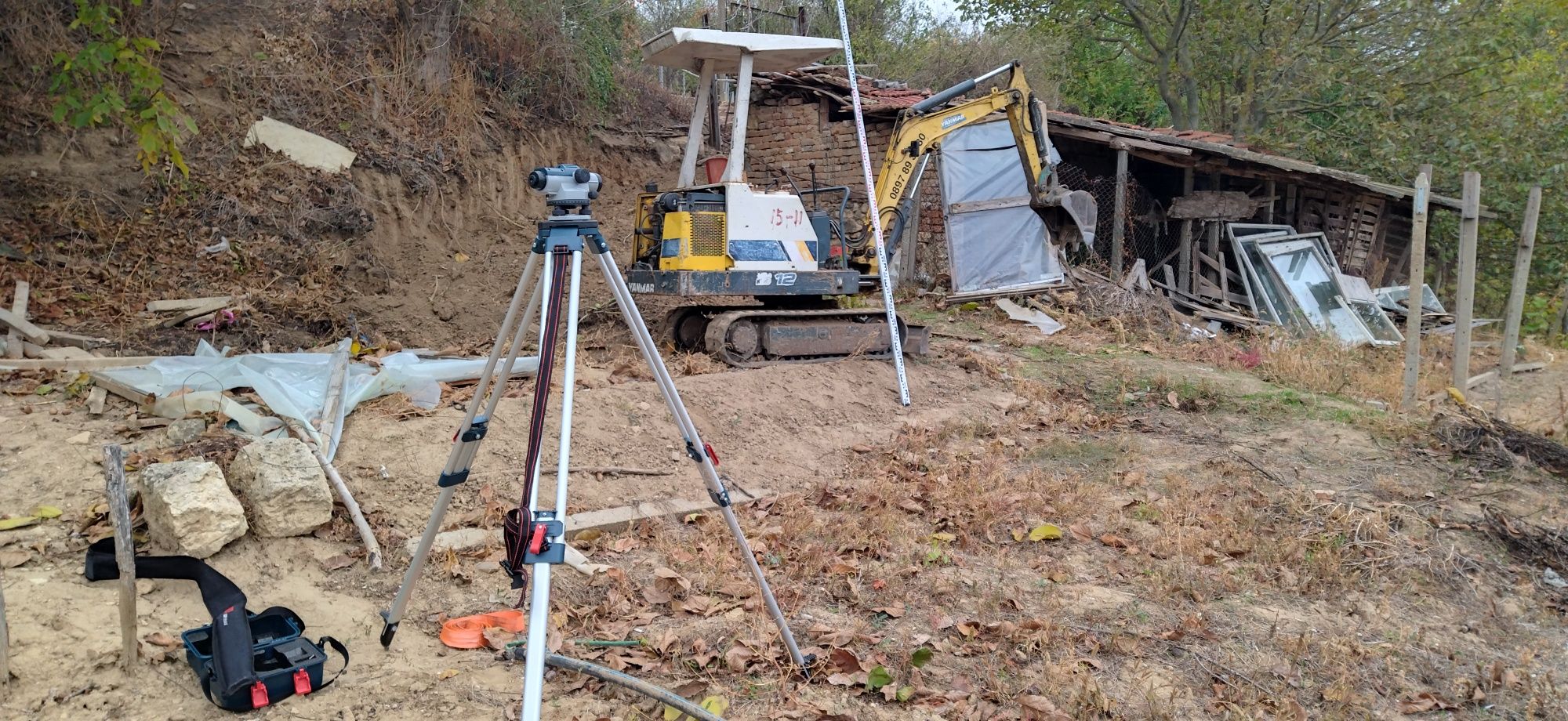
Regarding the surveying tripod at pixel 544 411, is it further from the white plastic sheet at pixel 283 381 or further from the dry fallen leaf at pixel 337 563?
the white plastic sheet at pixel 283 381

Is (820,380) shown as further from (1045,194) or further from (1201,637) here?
(1201,637)

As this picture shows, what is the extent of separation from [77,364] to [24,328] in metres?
1.26

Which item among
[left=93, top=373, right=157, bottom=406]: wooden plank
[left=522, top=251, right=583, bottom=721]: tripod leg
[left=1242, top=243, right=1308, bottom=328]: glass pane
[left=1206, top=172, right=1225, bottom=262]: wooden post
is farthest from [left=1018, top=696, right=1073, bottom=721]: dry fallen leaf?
[left=1206, top=172, right=1225, bottom=262]: wooden post

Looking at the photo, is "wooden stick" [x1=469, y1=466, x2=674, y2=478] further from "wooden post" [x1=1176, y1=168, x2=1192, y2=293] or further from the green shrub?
"wooden post" [x1=1176, y1=168, x2=1192, y2=293]

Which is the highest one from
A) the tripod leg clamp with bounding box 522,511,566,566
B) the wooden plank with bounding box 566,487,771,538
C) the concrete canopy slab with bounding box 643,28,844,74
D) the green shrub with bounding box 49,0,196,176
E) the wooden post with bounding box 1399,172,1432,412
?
the concrete canopy slab with bounding box 643,28,844,74

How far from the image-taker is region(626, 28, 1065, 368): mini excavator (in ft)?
28.0

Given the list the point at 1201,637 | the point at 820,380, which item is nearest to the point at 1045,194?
the point at 820,380

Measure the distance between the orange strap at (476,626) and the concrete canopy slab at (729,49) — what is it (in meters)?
5.44

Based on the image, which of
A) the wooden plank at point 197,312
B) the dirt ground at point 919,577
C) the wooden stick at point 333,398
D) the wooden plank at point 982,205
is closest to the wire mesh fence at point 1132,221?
the wooden plank at point 982,205

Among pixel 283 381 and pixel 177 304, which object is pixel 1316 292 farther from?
pixel 177 304

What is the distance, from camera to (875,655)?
3848 millimetres

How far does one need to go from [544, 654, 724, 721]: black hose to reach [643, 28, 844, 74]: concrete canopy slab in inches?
232

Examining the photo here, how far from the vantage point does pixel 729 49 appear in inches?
334

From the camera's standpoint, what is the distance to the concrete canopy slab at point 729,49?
829cm
